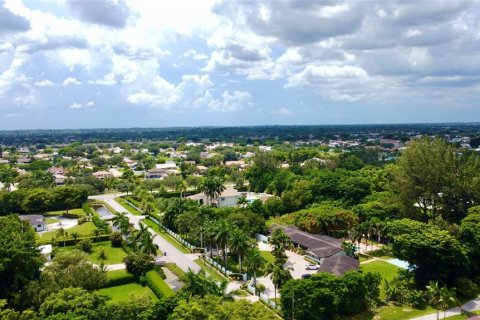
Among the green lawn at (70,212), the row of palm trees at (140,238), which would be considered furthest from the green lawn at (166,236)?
the green lawn at (70,212)

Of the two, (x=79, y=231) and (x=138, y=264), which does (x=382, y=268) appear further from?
(x=79, y=231)

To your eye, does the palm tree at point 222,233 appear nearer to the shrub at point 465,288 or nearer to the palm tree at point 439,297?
the palm tree at point 439,297

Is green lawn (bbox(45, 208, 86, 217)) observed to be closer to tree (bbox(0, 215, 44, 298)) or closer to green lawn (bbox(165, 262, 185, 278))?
green lawn (bbox(165, 262, 185, 278))

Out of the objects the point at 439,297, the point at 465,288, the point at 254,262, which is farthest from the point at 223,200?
the point at 439,297

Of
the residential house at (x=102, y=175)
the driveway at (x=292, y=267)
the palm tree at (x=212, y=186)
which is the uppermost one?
the palm tree at (x=212, y=186)

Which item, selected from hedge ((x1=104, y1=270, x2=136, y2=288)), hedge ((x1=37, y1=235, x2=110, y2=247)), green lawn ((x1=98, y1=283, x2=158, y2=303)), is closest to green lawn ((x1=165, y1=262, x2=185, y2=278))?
green lawn ((x1=98, y1=283, x2=158, y2=303))

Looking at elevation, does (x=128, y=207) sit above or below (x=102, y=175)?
below
